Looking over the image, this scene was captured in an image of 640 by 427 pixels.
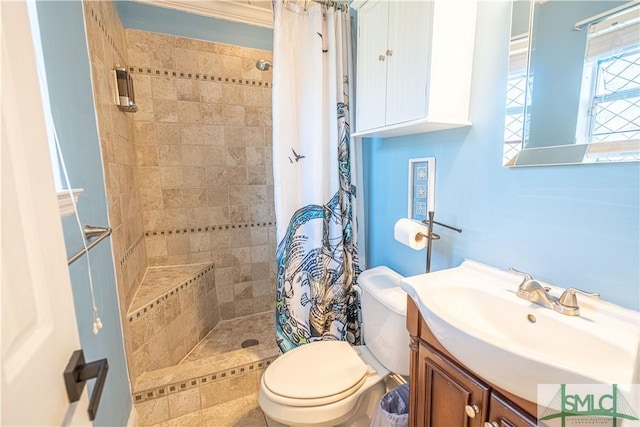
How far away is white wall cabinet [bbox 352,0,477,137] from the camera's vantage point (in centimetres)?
108

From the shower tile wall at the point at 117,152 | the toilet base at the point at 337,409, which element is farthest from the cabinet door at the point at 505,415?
the shower tile wall at the point at 117,152

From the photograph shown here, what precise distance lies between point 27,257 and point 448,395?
1048 millimetres

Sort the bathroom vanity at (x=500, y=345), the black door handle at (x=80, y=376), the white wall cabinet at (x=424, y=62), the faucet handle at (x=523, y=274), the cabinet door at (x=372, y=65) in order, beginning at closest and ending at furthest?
the black door handle at (x=80, y=376), the bathroom vanity at (x=500, y=345), the faucet handle at (x=523, y=274), the white wall cabinet at (x=424, y=62), the cabinet door at (x=372, y=65)

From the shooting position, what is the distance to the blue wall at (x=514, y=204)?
78 cm

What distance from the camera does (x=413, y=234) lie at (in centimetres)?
128

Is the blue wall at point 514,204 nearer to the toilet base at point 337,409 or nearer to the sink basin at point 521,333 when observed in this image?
the sink basin at point 521,333

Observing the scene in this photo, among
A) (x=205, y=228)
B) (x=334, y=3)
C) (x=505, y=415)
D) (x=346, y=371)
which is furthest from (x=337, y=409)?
(x=334, y=3)

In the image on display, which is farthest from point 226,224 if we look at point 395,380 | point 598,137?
point 598,137

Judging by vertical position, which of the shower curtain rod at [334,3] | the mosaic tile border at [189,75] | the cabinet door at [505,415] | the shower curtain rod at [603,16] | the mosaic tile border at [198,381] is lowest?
the mosaic tile border at [198,381]

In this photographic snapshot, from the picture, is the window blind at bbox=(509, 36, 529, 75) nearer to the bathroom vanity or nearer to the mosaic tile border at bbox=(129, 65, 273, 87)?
the bathroom vanity

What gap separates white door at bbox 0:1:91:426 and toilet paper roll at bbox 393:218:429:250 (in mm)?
1136

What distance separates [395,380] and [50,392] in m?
1.43

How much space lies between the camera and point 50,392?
443 millimetres

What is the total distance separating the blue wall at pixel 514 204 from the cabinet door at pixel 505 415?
1.35 feet
